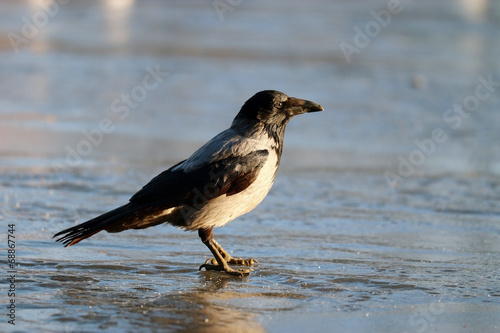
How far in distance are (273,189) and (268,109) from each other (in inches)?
89.8

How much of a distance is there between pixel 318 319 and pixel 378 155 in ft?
17.8

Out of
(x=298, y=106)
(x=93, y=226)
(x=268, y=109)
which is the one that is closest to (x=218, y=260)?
(x=93, y=226)

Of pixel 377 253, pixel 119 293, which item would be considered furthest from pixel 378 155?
pixel 119 293

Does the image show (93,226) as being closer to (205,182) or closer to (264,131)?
(205,182)

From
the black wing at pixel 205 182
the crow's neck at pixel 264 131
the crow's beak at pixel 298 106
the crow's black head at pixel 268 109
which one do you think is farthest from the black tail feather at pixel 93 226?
the crow's beak at pixel 298 106

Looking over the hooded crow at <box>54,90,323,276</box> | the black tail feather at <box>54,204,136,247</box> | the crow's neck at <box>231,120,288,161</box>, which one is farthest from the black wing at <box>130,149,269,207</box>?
the crow's neck at <box>231,120,288,161</box>

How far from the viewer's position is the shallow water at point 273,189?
473cm

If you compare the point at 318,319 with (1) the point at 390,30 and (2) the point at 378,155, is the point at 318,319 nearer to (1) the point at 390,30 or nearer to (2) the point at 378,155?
(2) the point at 378,155

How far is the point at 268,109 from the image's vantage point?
5934mm

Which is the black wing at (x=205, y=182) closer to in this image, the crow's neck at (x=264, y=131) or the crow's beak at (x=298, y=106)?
the crow's neck at (x=264, y=131)

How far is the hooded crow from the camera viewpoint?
546cm

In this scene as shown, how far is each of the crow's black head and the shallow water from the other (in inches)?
36.8

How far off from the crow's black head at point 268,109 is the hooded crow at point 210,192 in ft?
0.07

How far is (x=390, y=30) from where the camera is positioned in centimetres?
2308
